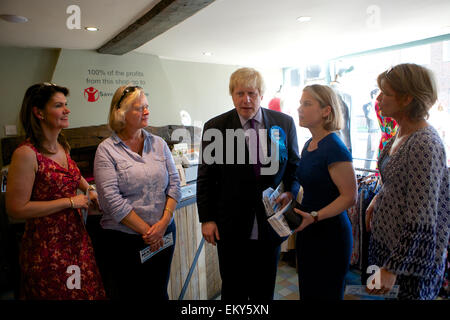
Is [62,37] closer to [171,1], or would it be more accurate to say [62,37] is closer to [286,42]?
[171,1]

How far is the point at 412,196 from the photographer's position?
1038mm

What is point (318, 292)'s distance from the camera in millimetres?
1411

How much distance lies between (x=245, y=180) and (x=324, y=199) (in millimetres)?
377

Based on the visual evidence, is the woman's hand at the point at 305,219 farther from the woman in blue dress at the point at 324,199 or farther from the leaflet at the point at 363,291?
the leaflet at the point at 363,291

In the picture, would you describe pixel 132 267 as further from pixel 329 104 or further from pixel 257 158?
pixel 329 104

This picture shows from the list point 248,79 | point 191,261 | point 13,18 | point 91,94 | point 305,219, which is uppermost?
point 13,18

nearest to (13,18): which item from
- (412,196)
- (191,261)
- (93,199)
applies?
(93,199)

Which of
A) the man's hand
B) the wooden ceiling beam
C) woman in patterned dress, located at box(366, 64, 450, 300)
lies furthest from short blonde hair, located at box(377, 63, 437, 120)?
the wooden ceiling beam

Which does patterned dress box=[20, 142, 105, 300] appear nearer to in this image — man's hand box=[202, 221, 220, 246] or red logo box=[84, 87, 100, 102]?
man's hand box=[202, 221, 220, 246]

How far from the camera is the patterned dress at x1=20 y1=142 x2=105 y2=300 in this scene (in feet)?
4.48

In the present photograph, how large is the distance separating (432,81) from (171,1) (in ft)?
5.17

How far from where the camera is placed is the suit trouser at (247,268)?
1.48 m

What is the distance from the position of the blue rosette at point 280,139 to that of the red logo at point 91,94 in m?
2.81
